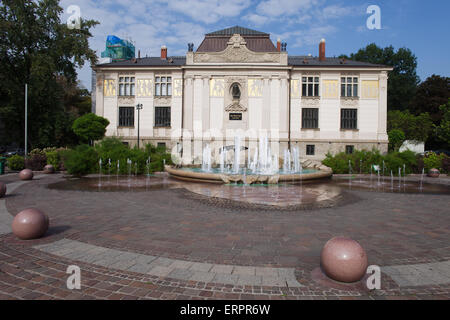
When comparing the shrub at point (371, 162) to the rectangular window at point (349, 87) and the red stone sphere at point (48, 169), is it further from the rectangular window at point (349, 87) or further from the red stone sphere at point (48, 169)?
the red stone sphere at point (48, 169)

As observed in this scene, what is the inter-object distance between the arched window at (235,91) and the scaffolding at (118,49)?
1164 inches

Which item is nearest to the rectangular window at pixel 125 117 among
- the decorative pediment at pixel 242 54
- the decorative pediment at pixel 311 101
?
the decorative pediment at pixel 242 54

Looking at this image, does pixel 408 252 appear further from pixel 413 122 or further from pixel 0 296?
pixel 413 122

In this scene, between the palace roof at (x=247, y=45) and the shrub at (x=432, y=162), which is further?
the palace roof at (x=247, y=45)

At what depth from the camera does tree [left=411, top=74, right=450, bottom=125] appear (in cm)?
4634

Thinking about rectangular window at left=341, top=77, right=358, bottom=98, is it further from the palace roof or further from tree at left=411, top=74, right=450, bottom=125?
tree at left=411, top=74, right=450, bottom=125

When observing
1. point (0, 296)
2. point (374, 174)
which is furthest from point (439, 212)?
point (374, 174)

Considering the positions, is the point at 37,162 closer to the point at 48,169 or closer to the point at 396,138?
the point at 48,169

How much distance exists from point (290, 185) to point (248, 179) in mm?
2569

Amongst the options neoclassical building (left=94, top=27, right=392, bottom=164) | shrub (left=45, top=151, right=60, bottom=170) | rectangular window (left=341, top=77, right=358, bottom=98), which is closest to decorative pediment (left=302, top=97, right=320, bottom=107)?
neoclassical building (left=94, top=27, right=392, bottom=164)

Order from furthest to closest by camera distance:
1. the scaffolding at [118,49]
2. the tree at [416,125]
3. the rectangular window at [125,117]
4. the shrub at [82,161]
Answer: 1. the scaffolding at [118,49]
2. the tree at [416,125]
3. the rectangular window at [125,117]
4. the shrub at [82,161]

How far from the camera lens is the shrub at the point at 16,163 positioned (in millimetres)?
22906

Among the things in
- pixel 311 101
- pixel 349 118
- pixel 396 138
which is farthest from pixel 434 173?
pixel 311 101

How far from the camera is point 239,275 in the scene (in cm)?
432
